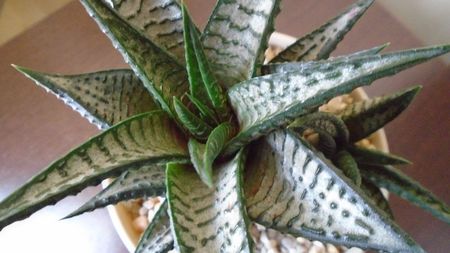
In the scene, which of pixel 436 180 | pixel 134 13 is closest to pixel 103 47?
pixel 134 13

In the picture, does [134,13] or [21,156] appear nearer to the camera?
[134,13]

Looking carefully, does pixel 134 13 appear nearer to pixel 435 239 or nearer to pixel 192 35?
pixel 192 35

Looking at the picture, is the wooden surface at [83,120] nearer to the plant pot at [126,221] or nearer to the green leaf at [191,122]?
the plant pot at [126,221]

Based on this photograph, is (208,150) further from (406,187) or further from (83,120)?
(83,120)

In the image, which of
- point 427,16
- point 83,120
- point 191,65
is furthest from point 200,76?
point 427,16

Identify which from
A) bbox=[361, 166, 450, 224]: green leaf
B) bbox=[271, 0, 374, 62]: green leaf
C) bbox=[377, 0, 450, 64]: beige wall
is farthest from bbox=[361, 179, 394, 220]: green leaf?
bbox=[377, 0, 450, 64]: beige wall

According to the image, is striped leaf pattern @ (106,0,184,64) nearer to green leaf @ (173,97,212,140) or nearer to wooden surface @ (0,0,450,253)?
green leaf @ (173,97,212,140)
